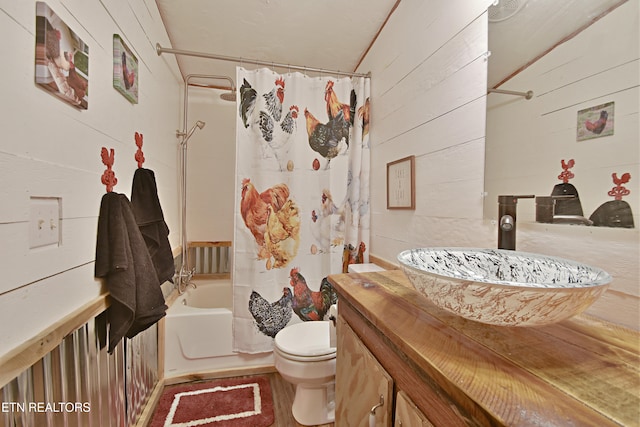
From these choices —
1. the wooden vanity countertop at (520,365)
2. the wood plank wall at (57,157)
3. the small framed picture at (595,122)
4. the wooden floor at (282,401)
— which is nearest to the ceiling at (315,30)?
the small framed picture at (595,122)

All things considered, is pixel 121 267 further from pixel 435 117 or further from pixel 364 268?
pixel 435 117

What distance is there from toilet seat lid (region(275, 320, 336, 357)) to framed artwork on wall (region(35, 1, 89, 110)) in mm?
1412

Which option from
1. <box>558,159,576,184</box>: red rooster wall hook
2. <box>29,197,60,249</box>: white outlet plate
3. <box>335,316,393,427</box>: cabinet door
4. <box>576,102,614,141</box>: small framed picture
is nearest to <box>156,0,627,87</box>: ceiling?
<box>576,102,614,141</box>: small framed picture

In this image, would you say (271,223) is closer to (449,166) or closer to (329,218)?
(329,218)

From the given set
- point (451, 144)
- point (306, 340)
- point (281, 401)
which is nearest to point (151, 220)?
point (306, 340)

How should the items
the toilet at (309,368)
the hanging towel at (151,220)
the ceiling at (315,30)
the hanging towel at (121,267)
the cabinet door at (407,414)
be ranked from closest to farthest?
the cabinet door at (407,414) < the ceiling at (315,30) < the hanging towel at (121,267) < the hanging towel at (151,220) < the toilet at (309,368)

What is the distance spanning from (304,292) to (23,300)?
1.43 meters

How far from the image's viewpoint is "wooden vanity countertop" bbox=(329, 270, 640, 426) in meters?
0.35

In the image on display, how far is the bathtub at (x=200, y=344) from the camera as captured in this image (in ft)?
5.90

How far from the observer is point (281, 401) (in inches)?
65.2

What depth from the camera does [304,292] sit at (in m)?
1.89

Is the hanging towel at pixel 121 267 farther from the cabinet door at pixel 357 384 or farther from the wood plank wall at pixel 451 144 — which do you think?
the wood plank wall at pixel 451 144

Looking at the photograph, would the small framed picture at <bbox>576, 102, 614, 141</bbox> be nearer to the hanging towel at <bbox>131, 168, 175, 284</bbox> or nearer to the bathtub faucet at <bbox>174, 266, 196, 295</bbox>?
the hanging towel at <bbox>131, 168, 175, 284</bbox>

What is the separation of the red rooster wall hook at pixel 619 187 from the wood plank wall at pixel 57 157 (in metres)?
1.39
